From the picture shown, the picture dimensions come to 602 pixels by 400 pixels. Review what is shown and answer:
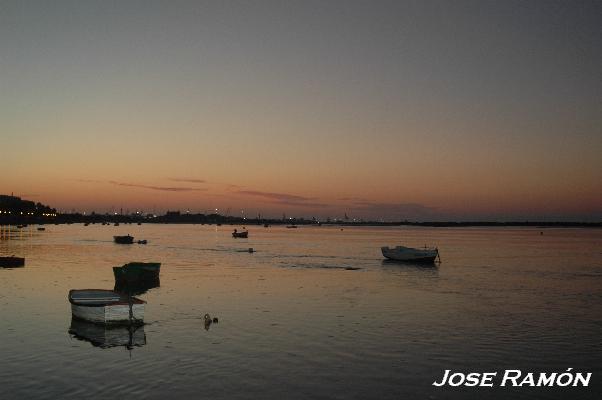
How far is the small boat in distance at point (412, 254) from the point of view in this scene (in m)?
73.1

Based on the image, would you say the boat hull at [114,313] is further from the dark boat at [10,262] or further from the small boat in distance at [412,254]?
the small boat in distance at [412,254]

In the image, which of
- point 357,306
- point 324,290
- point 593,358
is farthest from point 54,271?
point 593,358

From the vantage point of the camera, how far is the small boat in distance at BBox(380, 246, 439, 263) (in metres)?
73.1

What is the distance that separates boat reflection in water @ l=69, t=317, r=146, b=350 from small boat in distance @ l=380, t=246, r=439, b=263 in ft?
170

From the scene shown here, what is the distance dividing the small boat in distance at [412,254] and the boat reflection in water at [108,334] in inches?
2042

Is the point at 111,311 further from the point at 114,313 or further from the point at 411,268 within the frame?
the point at 411,268

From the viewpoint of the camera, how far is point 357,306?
119 ft

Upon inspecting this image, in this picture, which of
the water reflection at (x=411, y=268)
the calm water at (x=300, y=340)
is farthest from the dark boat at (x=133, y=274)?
the water reflection at (x=411, y=268)

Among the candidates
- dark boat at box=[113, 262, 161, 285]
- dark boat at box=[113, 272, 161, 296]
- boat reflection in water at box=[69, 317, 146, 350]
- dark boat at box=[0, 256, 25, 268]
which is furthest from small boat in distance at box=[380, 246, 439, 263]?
boat reflection in water at box=[69, 317, 146, 350]

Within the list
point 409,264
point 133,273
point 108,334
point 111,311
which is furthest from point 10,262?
point 409,264

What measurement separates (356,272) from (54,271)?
32106 millimetres

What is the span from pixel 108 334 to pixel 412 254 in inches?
2188

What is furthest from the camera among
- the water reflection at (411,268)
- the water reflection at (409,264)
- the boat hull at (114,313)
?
the water reflection at (409,264)

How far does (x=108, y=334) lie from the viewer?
2602 centimetres
